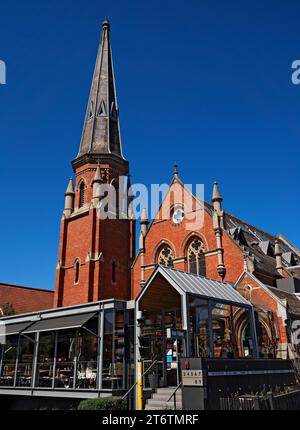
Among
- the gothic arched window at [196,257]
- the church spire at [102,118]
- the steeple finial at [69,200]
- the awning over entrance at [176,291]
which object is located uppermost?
the church spire at [102,118]

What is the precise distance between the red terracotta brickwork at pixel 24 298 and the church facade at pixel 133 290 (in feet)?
36.7

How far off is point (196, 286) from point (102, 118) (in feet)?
96.0

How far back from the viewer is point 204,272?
29.9 metres

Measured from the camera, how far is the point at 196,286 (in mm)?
17578

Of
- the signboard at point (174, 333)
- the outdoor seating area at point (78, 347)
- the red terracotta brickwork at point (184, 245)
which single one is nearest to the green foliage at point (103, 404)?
the outdoor seating area at point (78, 347)

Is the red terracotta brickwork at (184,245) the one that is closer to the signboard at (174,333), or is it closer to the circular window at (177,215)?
the circular window at (177,215)

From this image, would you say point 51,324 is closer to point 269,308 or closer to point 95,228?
point 269,308

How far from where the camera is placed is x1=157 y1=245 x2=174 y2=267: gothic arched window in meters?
32.7

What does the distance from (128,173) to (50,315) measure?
2143 centimetres

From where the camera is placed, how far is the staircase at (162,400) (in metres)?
14.7

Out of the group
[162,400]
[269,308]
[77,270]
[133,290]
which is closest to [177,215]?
[133,290]

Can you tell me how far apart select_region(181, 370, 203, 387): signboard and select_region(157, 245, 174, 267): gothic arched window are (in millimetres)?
19292
